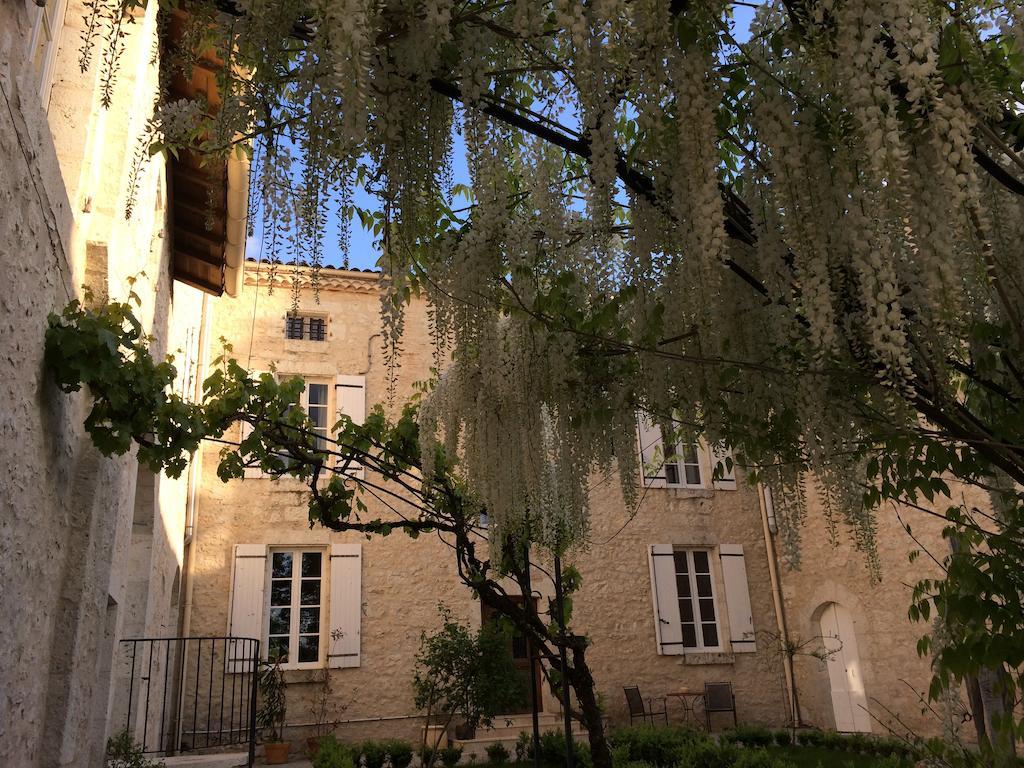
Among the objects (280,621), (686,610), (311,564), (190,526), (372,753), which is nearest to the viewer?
(372,753)

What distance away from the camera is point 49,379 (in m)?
3.02

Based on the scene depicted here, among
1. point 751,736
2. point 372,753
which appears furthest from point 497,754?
point 751,736

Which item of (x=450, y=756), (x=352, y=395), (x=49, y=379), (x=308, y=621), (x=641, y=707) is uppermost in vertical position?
(x=352, y=395)

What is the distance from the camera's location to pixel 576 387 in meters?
3.38

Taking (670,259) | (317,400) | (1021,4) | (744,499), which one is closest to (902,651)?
(744,499)

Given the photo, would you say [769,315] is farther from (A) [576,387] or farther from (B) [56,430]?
(B) [56,430]

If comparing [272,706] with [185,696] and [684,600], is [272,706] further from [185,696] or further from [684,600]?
[684,600]

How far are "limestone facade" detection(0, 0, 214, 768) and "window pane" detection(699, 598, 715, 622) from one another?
7.29 meters

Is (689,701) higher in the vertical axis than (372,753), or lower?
higher

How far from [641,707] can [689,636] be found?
4.10ft

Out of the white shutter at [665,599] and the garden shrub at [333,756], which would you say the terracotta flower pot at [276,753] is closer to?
the garden shrub at [333,756]

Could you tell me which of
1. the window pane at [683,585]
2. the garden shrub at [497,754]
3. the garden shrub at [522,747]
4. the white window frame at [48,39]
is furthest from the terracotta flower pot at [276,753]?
the white window frame at [48,39]

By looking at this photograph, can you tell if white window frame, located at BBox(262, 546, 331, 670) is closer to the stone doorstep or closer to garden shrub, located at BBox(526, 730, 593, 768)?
garden shrub, located at BBox(526, 730, 593, 768)

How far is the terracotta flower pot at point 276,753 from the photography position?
7816mm
